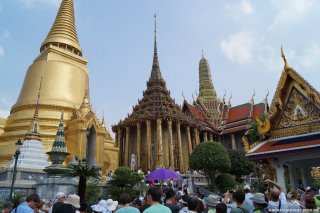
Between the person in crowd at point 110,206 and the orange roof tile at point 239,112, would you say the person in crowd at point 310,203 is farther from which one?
the orange roof tile at point 239,112

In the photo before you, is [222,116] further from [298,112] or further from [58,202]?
[58,202]

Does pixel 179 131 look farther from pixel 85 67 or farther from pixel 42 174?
pixel 42 174

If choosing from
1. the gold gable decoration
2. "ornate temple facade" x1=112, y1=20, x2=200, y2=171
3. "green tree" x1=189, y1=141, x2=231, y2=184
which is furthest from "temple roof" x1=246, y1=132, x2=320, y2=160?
"ornate temple facade" x1=112, y1=20, x2=200, y2=171

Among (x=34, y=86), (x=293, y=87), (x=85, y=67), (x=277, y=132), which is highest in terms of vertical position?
(x=85, y=67)

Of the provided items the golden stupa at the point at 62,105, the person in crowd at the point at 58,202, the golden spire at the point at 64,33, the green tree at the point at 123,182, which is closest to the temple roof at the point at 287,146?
the green tree at the point at 123,182

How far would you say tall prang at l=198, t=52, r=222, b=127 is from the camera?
1467 inches

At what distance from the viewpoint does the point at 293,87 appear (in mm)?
10188

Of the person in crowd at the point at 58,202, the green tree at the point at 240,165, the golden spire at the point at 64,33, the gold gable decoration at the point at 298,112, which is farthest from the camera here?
the golden spire at the point at 64,33

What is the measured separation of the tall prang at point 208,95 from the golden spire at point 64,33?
62.7ft

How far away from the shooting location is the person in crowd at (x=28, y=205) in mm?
4051

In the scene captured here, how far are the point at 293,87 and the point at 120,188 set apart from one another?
8.27 metres

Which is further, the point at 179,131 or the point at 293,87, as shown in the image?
the point at 179,131

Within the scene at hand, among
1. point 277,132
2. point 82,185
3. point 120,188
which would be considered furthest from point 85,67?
point 277,132

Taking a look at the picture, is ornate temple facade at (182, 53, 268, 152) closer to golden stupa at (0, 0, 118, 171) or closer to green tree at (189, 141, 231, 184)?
green tree at (189, 141, 231, 184)
